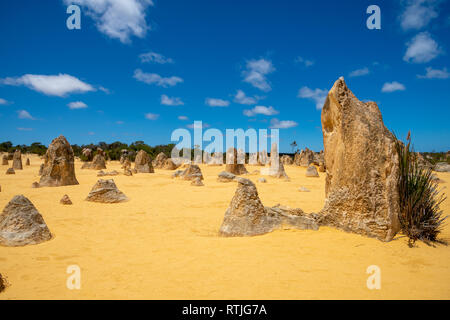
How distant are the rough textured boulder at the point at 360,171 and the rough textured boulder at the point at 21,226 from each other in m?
5.13

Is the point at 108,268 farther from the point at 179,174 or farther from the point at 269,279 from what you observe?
the point at 179,174

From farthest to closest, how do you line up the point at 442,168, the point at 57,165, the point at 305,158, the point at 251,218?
the point at 305,158 → the point at 442,168 → the point at 57,165 → the point at 251,218

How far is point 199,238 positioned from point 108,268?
164 centimetres

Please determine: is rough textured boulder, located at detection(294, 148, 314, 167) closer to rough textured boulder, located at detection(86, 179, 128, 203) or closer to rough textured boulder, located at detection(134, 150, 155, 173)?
rough textured boulder, located at detection(134, 150, 155, 173)

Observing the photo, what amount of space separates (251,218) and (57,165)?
10344 millimetres

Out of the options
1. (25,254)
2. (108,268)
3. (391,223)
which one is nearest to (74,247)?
(25,254)

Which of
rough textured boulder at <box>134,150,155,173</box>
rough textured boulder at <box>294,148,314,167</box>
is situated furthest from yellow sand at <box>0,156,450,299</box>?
rough textured boulder at <box>294,148,314,167</box>

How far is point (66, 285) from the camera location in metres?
2.80

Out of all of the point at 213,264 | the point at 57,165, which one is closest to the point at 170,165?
the point at 57,165

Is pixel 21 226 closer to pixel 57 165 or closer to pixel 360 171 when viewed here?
pixel 360 171

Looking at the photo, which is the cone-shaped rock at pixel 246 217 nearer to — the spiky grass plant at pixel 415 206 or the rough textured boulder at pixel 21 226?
the spiky grass plant at pixel 415 206

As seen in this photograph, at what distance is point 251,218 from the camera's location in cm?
468

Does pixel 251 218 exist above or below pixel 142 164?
below

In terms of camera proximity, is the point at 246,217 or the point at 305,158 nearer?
the point at 246,217
